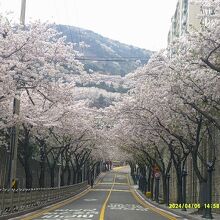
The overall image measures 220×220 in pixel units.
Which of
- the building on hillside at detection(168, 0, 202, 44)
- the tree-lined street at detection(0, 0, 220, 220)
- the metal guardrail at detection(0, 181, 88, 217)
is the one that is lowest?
the metal guardrail at detection(0, 181, 88, 217)

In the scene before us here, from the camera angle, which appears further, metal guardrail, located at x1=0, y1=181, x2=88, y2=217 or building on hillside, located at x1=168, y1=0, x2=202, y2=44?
building on hillside, located at x1=168, y1=0, x2=202, y2=44

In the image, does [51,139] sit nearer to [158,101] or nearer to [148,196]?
[148,196]

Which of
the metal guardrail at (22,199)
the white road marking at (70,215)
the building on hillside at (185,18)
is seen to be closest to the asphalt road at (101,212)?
the white road marking at (70,215)

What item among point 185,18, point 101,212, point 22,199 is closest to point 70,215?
point 101,212

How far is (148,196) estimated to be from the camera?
54969mm

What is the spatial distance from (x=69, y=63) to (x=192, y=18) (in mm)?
55970

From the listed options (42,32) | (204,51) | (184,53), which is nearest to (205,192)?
(184,53)

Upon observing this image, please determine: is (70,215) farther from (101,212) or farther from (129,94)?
(129,94)

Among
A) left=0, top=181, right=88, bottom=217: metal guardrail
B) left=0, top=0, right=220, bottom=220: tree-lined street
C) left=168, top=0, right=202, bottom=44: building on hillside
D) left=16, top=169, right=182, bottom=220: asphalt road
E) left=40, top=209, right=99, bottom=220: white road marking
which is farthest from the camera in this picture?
→ left=168, top=0, right=202, bottom=44: building on hillside

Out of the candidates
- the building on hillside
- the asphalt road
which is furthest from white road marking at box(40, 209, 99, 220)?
the building on hillside

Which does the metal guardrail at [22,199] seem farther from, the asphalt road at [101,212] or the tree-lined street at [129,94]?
the asphalt road at [101,212]

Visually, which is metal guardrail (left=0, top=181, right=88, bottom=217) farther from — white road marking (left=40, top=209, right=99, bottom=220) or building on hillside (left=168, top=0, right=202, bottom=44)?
building on hillside (left=168, top=0, right=202, bottom=44)

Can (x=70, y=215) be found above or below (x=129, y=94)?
below

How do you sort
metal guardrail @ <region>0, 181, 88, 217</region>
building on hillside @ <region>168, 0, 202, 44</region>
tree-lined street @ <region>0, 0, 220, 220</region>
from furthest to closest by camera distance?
building on hillside @ <region>168, 0, 202, 44</region>, metal guardrail @ <region>0, 181, 88, 217</region>, tree-lined street @ <region>0, 0, 220, 220</region>
